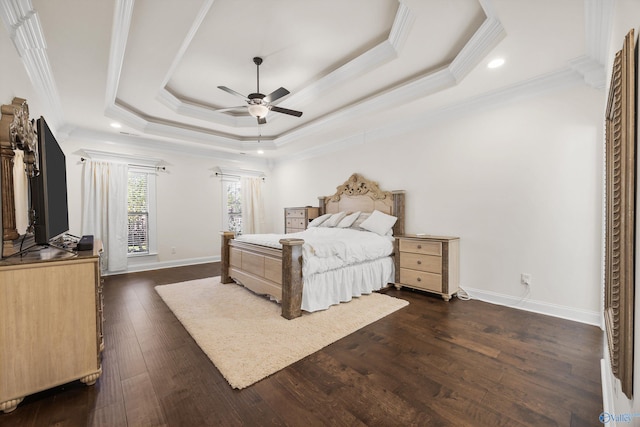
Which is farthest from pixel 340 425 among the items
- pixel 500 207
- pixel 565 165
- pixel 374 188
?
pixel 374 188

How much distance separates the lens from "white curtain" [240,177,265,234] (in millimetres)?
6633

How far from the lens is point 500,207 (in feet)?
10.7

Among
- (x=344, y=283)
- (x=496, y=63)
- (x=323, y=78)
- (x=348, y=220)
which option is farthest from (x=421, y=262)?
(x=323, y=78)

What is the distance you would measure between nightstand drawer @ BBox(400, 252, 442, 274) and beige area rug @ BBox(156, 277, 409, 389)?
57cm

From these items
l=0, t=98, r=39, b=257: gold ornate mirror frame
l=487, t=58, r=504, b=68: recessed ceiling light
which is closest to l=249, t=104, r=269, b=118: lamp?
l=0, t=98, r=39, b=257: gold ornate mirror frame

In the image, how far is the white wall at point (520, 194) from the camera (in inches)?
106

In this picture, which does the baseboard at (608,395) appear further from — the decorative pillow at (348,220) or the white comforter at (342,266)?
the decorative pillow at (348,220)

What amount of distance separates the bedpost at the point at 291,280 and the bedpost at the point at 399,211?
2.01 meters

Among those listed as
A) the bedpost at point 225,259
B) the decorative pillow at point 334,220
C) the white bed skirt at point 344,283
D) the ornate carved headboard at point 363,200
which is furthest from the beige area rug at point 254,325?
the decorative pillow at point 334,220

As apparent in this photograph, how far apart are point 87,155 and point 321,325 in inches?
199

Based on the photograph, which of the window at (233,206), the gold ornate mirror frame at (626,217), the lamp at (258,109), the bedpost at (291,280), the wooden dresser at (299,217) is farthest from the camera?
the window at (233,206)

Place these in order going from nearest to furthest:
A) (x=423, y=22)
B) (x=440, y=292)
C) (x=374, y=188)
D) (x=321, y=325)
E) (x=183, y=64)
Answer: (x=423, y=22), (x=321, y=325), (x=183, y=64), (x=440, y=292), (x=374, y=188)

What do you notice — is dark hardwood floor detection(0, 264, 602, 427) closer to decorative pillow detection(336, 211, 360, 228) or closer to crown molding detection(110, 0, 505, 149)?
decorative pillow detection(336, 211, 360, 228)

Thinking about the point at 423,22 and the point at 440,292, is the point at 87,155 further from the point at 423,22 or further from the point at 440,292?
the point at 440,292
